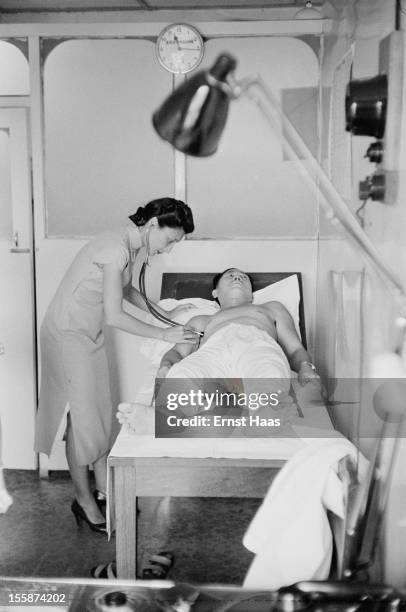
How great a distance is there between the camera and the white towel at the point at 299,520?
1.34m

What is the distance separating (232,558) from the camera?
1772mm

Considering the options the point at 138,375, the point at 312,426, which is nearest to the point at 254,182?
the point at 138,375

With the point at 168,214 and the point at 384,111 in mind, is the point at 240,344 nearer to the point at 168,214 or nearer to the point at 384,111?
the point at 168,214

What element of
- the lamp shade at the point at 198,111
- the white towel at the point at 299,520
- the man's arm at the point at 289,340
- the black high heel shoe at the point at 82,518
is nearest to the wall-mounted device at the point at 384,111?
the lamp shade at the point at 198,111

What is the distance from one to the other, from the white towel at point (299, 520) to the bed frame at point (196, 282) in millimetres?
1015

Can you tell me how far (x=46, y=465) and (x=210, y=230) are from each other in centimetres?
104

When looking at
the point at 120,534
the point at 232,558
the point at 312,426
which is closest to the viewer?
the point at 120,534

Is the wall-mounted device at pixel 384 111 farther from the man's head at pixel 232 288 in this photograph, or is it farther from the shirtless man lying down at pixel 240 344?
the man's head at pixel 232 288

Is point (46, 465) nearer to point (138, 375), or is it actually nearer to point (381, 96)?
point (138, 375)

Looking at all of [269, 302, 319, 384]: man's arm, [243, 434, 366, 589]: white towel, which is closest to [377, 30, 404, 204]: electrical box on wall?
[243, 434, 366, 589]: white towel

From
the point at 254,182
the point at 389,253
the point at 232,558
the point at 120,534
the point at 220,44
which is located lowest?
the point at 232,558

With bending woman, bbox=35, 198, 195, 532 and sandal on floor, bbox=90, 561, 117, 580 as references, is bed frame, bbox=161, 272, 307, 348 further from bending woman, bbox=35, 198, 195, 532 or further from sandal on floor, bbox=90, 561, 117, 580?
sandal on floor, bbox=90, 561, 117, 580

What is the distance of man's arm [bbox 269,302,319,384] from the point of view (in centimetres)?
208

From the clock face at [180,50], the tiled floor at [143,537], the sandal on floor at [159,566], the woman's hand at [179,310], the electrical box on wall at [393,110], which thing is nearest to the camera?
the electrical box on wall at [393,110]
